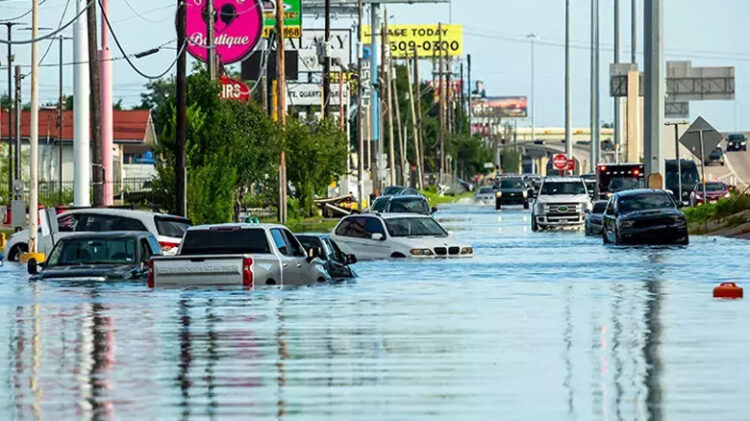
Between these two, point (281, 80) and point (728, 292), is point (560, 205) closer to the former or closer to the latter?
point (281, 80)

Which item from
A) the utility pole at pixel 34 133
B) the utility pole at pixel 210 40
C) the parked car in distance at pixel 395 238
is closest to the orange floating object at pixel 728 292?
the parked car in distance at pixel 395 238

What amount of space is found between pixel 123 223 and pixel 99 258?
692cm

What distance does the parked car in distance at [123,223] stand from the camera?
39.4 metres

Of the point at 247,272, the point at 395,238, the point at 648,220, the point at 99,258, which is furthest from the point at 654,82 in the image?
the point at 247,272

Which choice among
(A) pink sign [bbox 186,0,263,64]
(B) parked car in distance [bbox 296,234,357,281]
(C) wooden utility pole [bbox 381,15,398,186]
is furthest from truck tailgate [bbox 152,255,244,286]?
(C) wooden utility pole [bbox 381,15,398,186]

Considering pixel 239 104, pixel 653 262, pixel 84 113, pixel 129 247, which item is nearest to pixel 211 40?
pixel 84 113

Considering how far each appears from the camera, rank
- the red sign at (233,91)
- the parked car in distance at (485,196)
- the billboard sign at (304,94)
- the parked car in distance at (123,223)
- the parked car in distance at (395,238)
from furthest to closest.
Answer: the parked car in distance at (485,196)
the billboard sign at (304,94)
the red sign at (233,91)
the parked car in distance at (395,238)
the parked car in distance at (123,223)

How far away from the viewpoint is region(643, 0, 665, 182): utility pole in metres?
62.6

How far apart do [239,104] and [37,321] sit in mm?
43182

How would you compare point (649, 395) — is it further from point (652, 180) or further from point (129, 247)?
point (652, 180)

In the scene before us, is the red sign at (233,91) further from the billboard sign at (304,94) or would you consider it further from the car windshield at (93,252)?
the billboard sign at (304,94)

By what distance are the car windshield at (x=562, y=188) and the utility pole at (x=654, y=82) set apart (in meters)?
7.17

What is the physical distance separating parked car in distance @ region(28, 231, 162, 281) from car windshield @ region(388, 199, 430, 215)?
29.4 meters

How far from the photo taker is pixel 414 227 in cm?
4547
